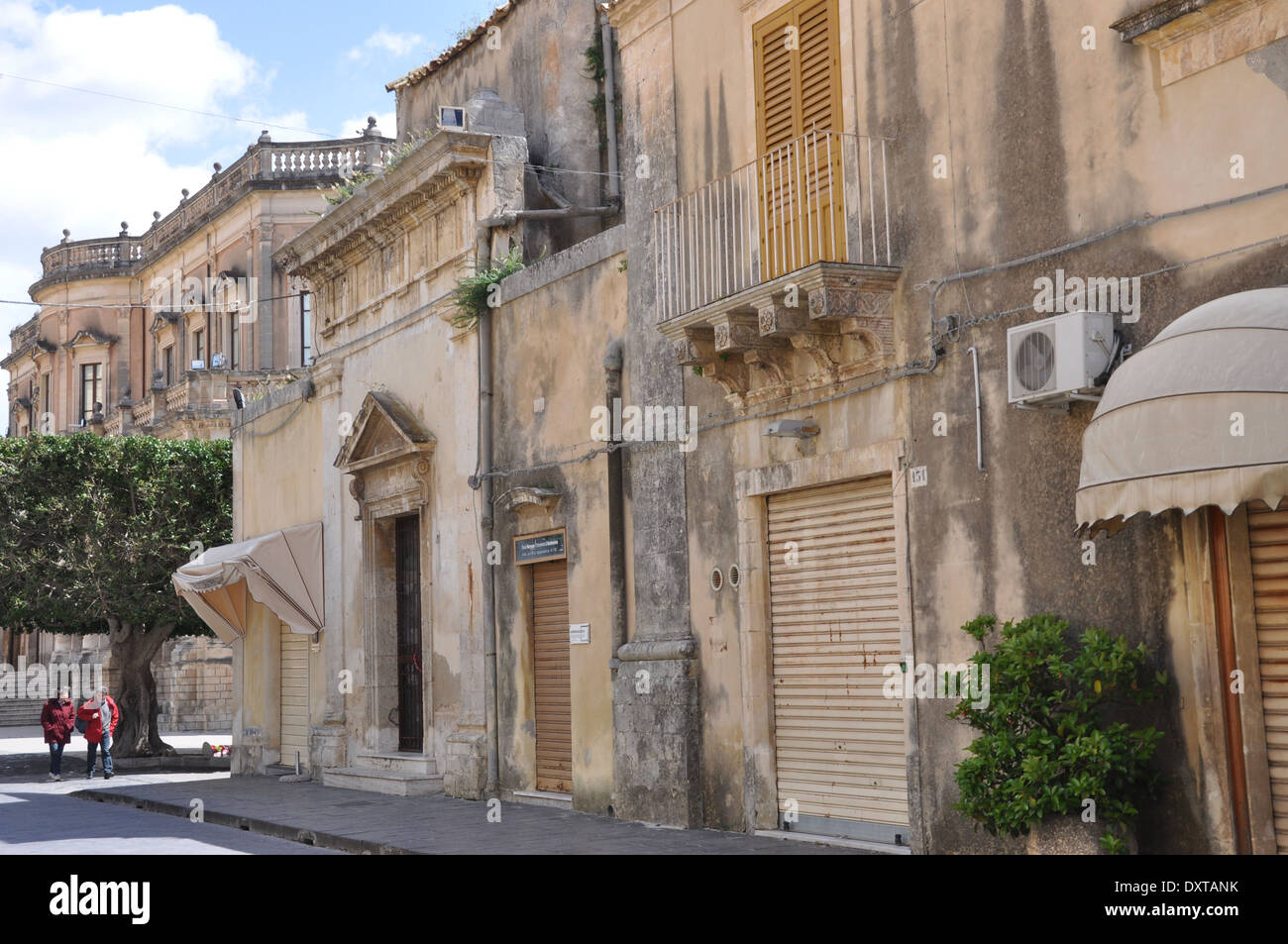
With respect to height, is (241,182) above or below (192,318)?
above

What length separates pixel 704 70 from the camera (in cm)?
1305

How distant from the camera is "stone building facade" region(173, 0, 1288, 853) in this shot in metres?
8.23

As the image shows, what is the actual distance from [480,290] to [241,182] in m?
29.4

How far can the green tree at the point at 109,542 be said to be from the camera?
94.1ft

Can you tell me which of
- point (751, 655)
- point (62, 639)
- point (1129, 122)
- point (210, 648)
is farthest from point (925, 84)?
point (62, 639)

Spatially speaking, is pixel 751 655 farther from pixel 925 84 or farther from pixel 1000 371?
pixel 925 84

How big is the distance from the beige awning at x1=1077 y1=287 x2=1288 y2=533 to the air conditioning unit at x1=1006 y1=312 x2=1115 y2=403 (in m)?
0.61

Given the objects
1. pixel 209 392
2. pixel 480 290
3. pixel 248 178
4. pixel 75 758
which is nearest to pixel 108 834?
pixel 480 290

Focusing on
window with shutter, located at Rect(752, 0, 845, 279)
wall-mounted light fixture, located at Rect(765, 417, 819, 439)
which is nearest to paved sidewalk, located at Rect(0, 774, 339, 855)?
wall-mounted light fixture, located at Rect(765, 417, 819, 439)

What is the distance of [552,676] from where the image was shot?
1568 centimetres

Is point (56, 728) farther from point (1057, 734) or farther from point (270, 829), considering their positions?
point (1057, 734)
